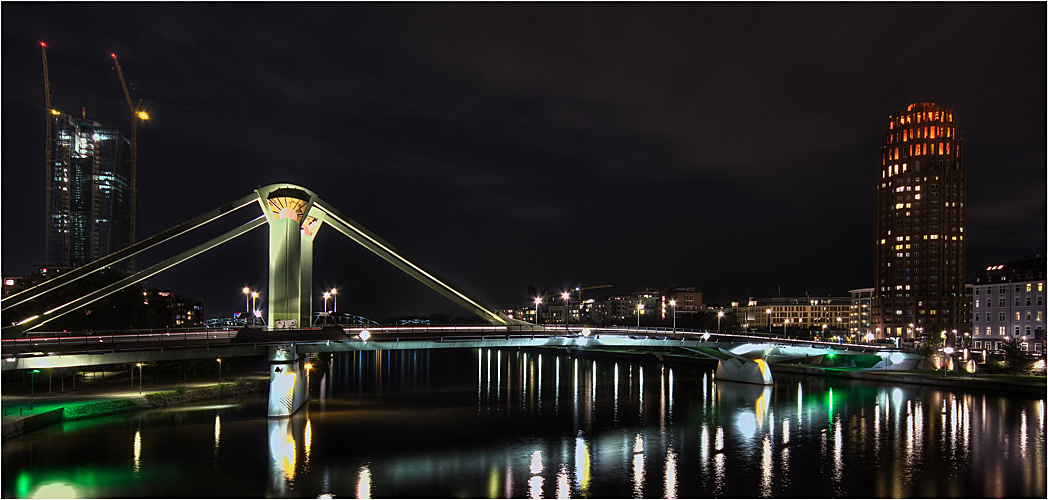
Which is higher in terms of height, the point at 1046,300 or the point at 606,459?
the point at 1046,300

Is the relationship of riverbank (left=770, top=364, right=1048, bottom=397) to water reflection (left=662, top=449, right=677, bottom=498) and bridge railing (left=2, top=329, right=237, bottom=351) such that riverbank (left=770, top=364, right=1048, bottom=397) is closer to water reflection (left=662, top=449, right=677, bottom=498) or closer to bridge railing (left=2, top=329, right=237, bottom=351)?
water reflection (left=662, top=449, right=677, bottom=498)

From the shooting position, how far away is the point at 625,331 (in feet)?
188

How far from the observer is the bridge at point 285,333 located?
40.0 metres

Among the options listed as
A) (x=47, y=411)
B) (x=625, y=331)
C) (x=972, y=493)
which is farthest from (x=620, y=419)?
(x=47, y=411)

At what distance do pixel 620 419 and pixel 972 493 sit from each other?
74.5 ft

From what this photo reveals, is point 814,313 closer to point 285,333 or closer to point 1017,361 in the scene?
point 1017,361

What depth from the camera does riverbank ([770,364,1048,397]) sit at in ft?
196

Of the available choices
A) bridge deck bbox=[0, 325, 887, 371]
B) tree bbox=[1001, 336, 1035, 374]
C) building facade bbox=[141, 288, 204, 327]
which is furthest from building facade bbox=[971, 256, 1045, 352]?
building facade bbox=[141, 288, 204, 327]

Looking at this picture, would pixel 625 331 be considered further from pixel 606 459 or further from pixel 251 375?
pixel 251 375

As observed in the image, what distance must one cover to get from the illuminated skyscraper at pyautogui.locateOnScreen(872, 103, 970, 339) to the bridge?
90.9 m

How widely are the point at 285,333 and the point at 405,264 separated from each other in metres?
16.6

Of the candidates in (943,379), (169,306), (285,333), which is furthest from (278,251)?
(169,306)

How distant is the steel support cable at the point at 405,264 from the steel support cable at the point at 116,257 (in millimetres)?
7503

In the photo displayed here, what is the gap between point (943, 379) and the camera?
6550 centimetres
